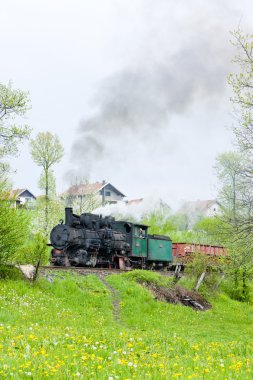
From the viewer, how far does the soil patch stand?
29.2 meters

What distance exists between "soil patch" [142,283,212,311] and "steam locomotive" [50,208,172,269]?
549 cm

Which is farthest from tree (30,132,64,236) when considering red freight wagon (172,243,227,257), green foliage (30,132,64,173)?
red freight wagon (172,243,227,257)

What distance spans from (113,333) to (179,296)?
17.7 meters

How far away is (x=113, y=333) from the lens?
13.2m

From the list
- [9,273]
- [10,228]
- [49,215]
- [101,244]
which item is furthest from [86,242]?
[49,215]

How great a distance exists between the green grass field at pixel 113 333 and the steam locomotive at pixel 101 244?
4318 millimetres

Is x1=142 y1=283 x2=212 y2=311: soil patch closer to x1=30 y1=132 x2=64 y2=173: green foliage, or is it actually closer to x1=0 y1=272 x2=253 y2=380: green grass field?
x1=0 y1=272 x2=253 y2=380: green grass field

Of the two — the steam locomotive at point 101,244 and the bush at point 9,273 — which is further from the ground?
the steam locomotive at point 101,244

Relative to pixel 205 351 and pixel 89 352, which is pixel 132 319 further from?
pixel 89 352

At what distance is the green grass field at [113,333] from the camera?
7756 millimetres

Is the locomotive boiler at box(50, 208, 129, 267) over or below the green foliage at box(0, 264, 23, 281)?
over

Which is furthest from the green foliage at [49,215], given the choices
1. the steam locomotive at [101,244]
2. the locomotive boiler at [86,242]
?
the locomotive boiler at [86,242]

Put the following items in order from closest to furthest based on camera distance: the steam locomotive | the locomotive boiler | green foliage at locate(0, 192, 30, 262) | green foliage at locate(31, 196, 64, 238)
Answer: green foliage at locate(0, 192, 30, 262) → the locomotive boiler → the steam locomotive → green foliage at locate(31, 196, 64, 238)

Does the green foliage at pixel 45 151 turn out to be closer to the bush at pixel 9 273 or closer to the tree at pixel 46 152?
the tree at pixel 46 152
